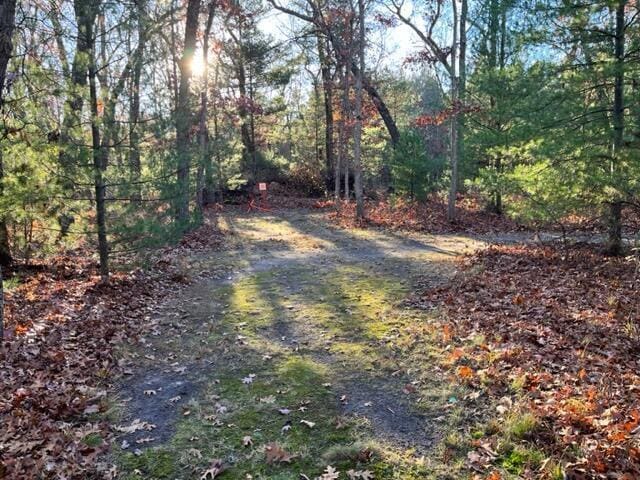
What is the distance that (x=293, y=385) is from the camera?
5.33m

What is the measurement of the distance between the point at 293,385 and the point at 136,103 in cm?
627

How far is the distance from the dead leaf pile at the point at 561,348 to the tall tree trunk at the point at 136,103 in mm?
5708

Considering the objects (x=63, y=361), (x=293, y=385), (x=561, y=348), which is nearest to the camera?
(x=293, y=385)

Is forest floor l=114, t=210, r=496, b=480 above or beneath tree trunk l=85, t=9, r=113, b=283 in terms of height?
beneath

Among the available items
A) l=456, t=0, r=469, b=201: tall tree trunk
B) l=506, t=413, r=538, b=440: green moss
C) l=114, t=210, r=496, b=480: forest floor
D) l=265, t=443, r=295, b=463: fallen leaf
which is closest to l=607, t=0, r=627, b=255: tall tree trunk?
l=114, t=210, r=496, b=480: forest floor

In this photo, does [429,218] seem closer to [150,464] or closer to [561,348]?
[561,348]

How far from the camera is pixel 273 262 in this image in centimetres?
1190

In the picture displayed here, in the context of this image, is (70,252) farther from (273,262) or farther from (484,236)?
(484,236)

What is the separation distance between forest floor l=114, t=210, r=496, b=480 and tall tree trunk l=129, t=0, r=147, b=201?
8.26 feet

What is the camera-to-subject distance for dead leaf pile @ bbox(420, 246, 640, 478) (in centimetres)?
388

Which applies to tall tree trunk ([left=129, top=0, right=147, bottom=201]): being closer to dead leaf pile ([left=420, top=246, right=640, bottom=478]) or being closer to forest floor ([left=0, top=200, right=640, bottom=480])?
forest floor ([left=0, top=200, right=640, bottom=480])

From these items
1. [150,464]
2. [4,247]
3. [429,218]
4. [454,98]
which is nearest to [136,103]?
[4,247]

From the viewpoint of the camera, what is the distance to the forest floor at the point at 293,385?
4031mm

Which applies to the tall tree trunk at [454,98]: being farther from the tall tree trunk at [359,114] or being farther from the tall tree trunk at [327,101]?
the tall tree trunk at [327,101]
